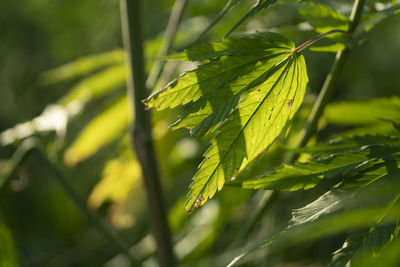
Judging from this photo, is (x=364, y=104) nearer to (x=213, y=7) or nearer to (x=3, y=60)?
(x=213, y=7)

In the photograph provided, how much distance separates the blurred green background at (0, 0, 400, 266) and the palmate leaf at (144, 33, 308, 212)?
201 mm

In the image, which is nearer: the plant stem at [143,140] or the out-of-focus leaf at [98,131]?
the plant stem at [143,140]

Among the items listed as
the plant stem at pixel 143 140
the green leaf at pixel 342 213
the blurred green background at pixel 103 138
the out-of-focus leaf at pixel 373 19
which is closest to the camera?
the green leaf at pixel 342 213

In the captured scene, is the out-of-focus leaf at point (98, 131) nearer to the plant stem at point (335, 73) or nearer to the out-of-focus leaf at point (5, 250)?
the out-of-focus leaf at point (5, 250)

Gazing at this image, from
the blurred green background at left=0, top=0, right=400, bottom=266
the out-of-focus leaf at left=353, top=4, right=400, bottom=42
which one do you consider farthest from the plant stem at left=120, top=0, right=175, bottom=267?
the out-of-focus leaf at left=353, top=4, right=400, bottom=42

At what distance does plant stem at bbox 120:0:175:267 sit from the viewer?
1.90 feet

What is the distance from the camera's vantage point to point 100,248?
1.60 m

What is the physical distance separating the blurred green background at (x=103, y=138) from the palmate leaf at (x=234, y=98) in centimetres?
20

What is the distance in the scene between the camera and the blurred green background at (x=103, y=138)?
0.82 m

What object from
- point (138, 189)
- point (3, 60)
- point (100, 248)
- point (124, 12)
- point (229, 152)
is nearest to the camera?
point (229, 152)

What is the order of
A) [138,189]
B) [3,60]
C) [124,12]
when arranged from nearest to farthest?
[124,12], [138,189], [3,60]

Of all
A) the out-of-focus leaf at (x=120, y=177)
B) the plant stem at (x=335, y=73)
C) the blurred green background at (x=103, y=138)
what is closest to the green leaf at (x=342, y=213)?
the plant stem at (x=335, y=73)

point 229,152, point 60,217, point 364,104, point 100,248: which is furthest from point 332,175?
point 100,248

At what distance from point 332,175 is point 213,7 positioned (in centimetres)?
Result: 56
